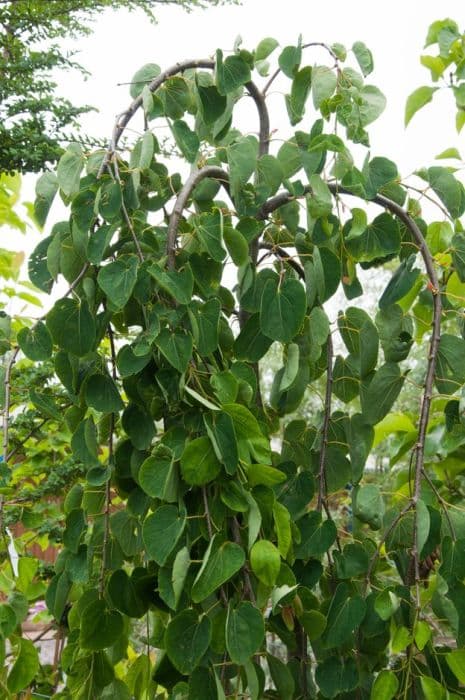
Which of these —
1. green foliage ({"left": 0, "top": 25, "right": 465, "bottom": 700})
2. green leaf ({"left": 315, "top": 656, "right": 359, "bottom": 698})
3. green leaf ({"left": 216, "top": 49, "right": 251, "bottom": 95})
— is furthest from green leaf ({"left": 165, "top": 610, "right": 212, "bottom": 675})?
green leaf ({"left": 216, "top": 49, "right": 251, "bottom": 95})

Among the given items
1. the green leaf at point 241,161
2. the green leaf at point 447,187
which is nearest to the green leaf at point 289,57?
the green leaf at point 241,161

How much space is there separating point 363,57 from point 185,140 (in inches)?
9.4

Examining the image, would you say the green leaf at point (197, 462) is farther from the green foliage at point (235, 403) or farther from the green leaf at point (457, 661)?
the green leaf at point (457, 661)

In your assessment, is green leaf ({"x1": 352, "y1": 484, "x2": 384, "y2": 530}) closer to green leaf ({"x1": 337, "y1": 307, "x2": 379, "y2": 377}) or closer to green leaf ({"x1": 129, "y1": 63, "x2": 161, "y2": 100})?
green leaf ({"x1": 337, "y1": 307, "x2": 379, "y2": 377})

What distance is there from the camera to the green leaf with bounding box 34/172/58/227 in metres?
0.93

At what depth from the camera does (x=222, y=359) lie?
96 centimetres

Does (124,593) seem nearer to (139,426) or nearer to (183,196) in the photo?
(139,426)

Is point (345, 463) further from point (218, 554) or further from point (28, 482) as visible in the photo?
point (28, 482)

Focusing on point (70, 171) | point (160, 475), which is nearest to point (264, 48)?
point (70, 171)

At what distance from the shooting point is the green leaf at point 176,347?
2.65 ft

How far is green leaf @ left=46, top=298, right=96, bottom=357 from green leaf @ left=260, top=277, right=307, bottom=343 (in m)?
0.18

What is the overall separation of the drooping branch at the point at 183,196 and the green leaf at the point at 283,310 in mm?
106

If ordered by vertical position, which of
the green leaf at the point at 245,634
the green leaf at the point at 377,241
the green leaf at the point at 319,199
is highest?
the green leaf at the point at 319,199

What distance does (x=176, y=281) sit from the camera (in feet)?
2.72
